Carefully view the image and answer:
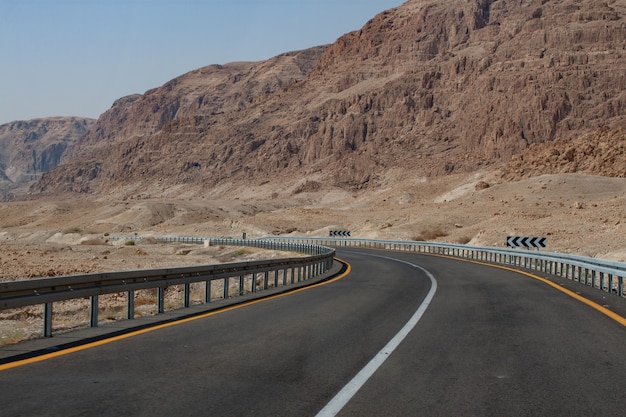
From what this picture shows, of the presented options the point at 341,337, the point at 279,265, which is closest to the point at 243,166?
the point at 279,265

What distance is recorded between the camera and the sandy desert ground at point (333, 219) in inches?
1826

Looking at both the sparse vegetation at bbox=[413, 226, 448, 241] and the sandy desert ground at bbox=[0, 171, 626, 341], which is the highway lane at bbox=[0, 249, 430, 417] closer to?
the sandy desert ground at bbox=[0, 171, 626, 341]

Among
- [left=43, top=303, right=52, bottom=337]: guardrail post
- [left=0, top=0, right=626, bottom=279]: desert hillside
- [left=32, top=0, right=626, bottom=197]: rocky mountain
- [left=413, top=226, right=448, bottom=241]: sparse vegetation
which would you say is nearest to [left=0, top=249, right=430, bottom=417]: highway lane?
[left=43, top=303, right=52, bottom=337]: guardrail post

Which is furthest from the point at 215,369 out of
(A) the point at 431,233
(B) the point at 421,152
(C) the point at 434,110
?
(C) the point at 434,110

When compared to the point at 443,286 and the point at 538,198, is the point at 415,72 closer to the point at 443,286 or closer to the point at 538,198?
the point at 538,198

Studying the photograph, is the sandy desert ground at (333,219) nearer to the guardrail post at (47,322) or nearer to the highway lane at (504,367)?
the guardrail post at (47,322)

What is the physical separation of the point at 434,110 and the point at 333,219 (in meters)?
60.3

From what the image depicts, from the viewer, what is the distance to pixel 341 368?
26.1 ft

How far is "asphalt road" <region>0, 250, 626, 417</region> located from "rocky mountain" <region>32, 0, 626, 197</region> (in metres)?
125

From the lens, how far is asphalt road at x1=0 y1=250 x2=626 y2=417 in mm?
6227

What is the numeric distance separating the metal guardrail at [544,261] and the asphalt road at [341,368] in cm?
594

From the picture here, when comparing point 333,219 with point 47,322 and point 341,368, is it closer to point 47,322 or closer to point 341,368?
point 47,322

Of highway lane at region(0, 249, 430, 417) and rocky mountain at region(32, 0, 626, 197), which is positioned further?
rocky mountain at region(32, 0, 626, 197)

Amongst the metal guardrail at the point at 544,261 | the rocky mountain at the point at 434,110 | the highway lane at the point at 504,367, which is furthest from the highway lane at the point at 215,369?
the rocky mountain at the point at 434,110
